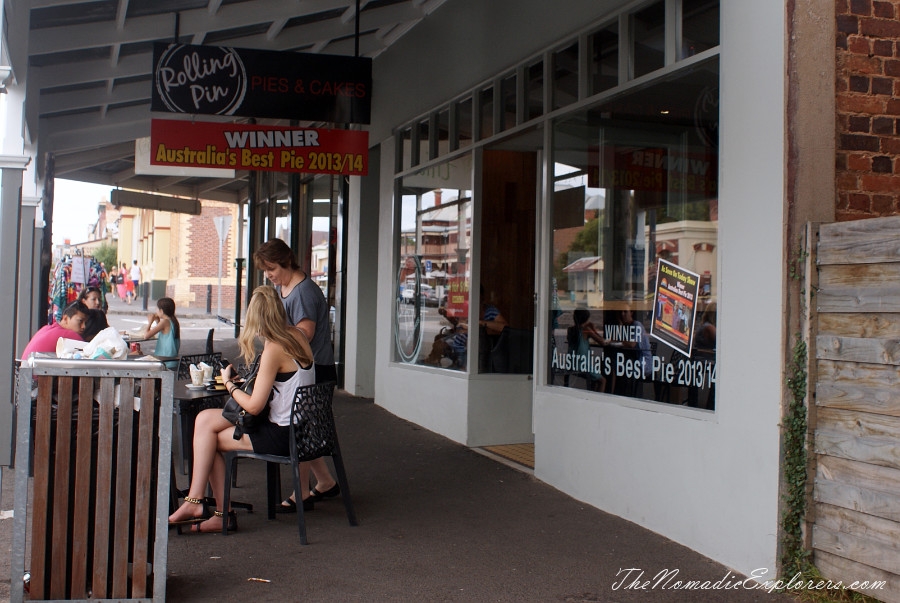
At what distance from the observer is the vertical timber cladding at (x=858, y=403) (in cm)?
397

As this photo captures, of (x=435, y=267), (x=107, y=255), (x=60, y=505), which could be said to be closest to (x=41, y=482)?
(x=60, y=505)

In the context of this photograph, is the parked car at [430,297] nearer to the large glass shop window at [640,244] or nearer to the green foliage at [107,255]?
the large glass shop window at [640,244]

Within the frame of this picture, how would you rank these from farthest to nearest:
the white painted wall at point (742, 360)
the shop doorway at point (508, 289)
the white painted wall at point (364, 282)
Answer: the white painted wall at point (364, 282), the shop doorway at point (508, 289), the white painted wall at point (742, 360)

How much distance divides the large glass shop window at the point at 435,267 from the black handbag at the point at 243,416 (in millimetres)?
3559

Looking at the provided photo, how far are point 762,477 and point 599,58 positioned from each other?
3.16 meters

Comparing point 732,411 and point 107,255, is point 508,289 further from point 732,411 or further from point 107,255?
point 107,255

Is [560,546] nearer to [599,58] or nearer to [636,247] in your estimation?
[636,247]

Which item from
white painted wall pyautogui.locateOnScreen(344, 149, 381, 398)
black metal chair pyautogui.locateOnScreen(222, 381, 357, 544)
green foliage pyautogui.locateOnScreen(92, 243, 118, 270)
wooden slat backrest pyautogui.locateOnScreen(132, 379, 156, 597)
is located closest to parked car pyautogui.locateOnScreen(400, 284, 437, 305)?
white painted wall pyautogui.locateOnScreen(344, 149, 381, 398)

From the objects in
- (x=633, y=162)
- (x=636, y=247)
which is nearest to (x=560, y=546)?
(x=636, y=247)

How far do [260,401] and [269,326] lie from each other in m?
0.42

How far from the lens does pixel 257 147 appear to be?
8.76 m

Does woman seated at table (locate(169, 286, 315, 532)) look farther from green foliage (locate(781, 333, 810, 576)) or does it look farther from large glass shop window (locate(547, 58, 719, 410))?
green foliage (locate(781, 333, 810, 576))

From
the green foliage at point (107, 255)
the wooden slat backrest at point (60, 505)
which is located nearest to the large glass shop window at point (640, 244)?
the wooden slat backrest at point (60, 505)

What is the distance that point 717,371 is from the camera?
16.0 feet
